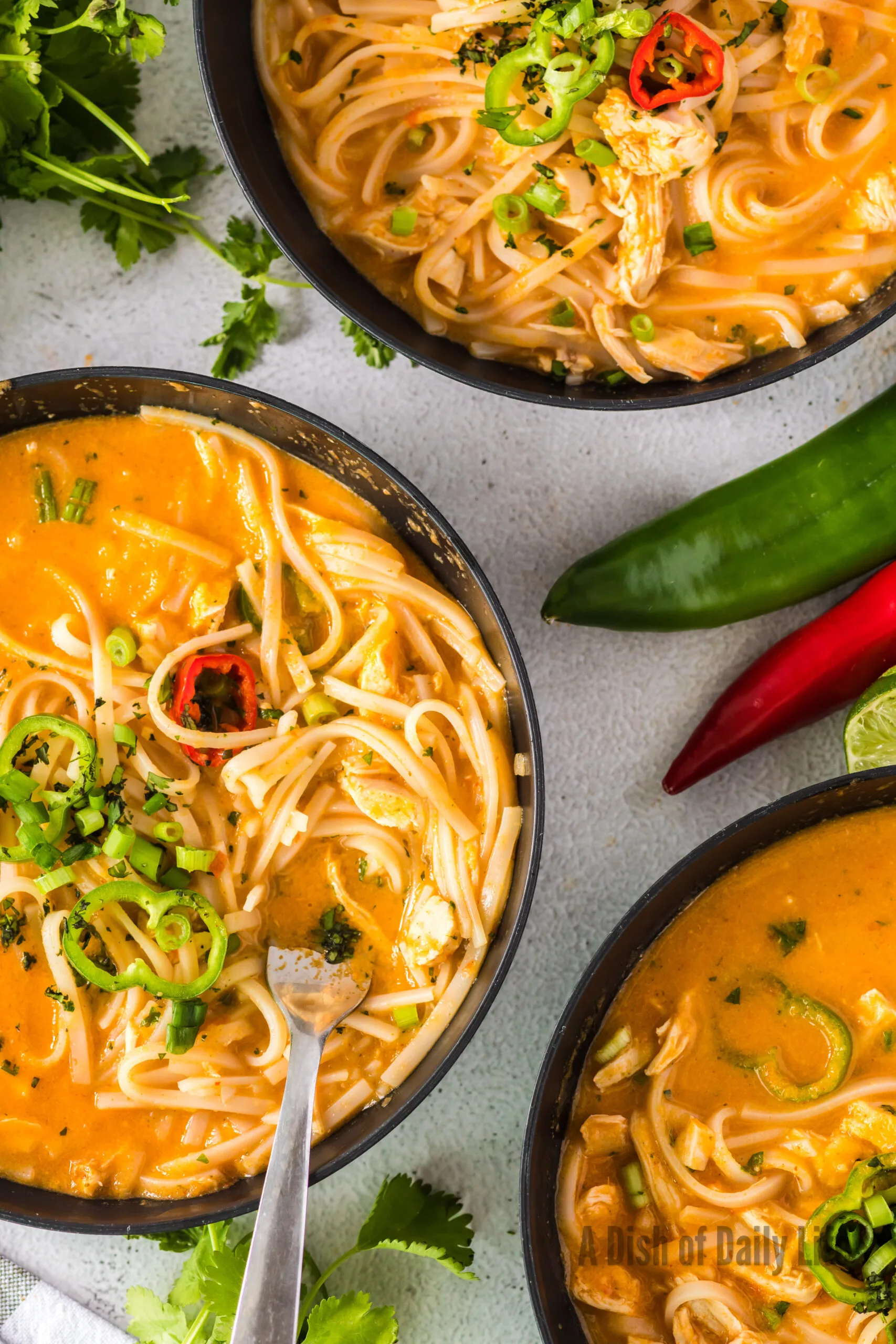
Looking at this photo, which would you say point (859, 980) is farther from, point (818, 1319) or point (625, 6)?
point (625, 6)

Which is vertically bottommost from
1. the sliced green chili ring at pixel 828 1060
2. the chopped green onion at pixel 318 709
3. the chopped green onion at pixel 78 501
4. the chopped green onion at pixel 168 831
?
the sliced green chili ring at pixel 828 1060

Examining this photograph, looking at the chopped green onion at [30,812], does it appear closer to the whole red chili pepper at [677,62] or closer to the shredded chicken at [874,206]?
the whole red chili pepper at [677,62]

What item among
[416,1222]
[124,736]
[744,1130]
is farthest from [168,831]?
[744,1130]

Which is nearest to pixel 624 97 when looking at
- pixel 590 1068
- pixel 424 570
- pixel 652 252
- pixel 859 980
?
pixel 652 252

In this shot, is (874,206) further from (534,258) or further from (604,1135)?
(604,1135)

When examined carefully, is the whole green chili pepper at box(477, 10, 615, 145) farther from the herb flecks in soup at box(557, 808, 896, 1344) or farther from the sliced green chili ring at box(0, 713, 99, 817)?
the herb flecks in soup at box(557, 808, 896, 1344)

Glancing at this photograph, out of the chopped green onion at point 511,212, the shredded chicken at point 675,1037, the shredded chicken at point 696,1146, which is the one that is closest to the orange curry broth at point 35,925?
the shredded chicken at point 675,1037
